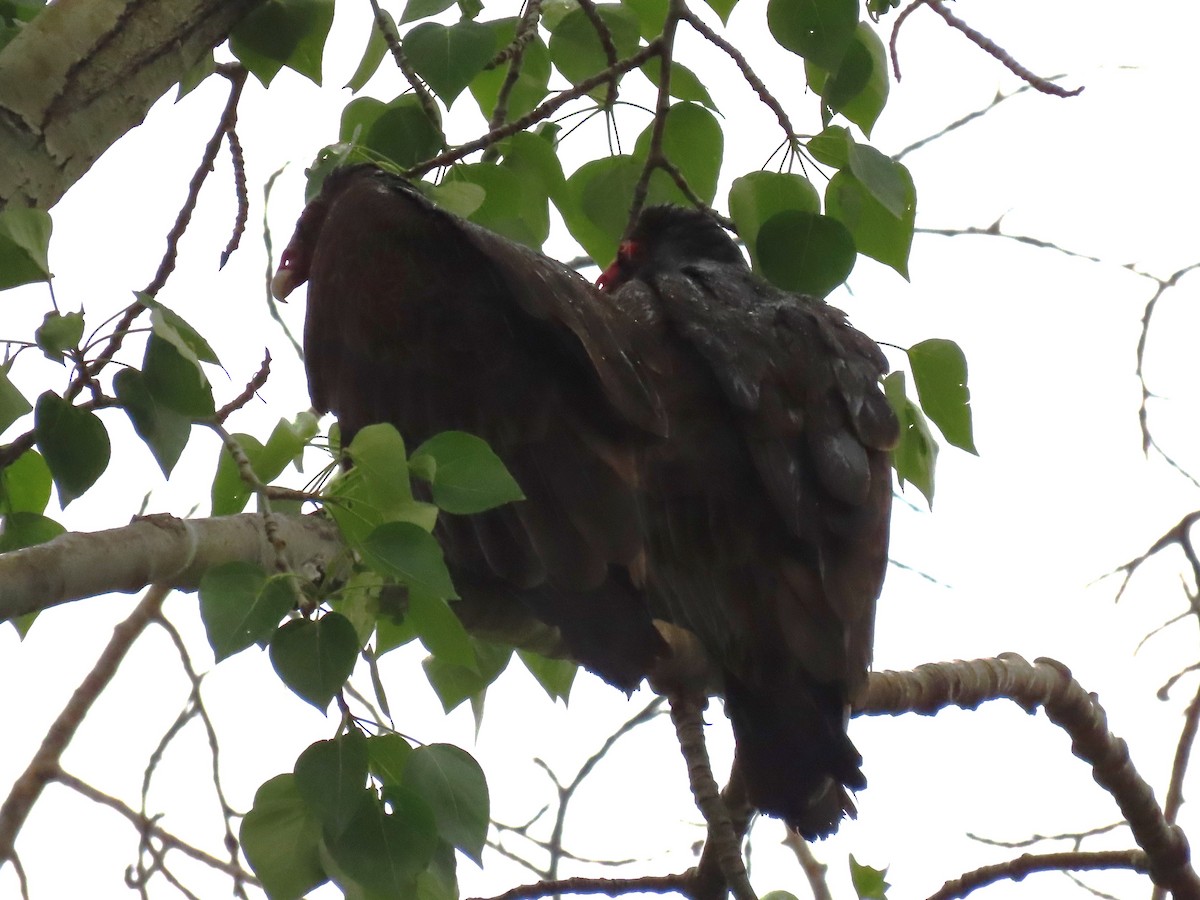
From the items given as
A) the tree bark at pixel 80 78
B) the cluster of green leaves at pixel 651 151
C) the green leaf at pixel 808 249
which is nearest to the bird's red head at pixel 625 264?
the cluster of green leaves at pixel 651 151

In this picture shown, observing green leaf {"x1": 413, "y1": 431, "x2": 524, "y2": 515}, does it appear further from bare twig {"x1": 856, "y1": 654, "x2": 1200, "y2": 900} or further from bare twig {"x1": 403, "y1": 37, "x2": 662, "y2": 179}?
bare twig {"x1": 856, "y1": 654, "x2": 1200, "y2": 900}

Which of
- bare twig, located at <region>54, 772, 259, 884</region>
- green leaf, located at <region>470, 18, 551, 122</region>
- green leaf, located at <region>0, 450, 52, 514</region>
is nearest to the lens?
green leaf, located at <region>0, 450, 52, 514</region>

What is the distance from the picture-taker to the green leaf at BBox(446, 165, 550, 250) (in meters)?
1.75

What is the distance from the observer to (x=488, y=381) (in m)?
1.61

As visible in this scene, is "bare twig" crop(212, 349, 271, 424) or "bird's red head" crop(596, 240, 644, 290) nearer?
"bare twig" crop(212, 349, 271, 424)

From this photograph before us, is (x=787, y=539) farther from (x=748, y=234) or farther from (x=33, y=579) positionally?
(x=33, y=579)

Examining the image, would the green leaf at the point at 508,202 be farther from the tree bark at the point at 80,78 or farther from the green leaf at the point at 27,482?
the green leaf at the point at 27,482

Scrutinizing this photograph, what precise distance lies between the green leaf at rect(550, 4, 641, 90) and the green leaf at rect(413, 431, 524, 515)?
2.87 ft

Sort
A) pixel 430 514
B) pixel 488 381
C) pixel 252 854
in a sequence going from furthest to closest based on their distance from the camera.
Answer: pixel 488 381, pixel 252 854, pixel 430 514

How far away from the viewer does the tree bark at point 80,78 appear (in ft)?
4.12

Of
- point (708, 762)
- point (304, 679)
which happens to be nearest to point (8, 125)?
point (304, 679)

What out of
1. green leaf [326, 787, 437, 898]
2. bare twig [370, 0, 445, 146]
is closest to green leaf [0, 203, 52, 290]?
green leaf [326, 787, 437, 898]

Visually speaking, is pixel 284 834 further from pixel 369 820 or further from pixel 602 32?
pixel 602 32

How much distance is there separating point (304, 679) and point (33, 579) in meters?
0.21
